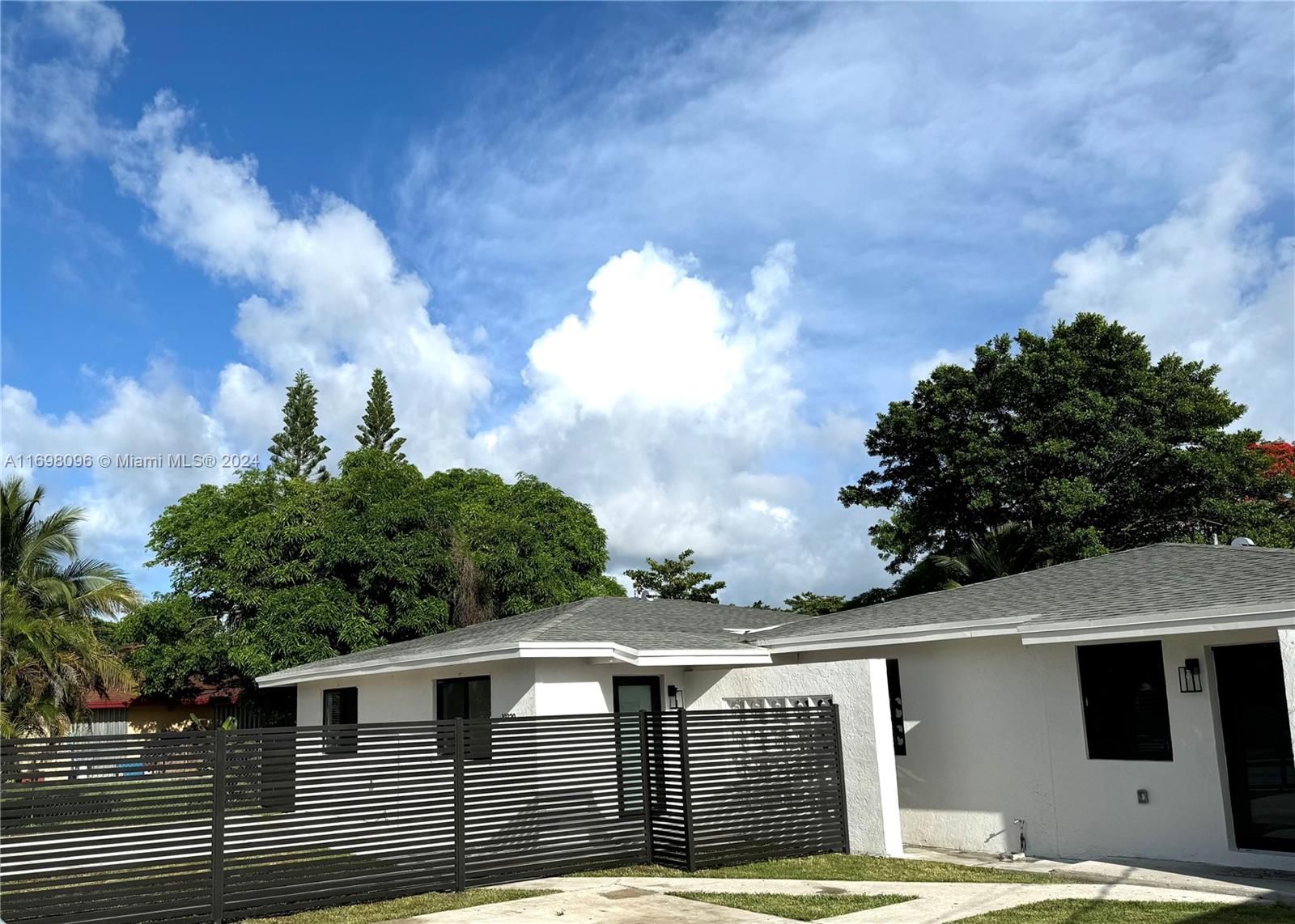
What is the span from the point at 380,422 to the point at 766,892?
132 feet

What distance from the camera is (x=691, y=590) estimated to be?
4331cm

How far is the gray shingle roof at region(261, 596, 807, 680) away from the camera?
12969mm

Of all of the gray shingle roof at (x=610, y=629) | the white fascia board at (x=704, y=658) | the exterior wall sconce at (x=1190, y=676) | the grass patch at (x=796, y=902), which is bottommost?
the grass patch at (x=796, y=902)

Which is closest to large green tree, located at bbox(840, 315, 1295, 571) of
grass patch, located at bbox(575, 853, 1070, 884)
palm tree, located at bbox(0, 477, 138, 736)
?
grass patch, located at bbox(575, 853, 1070, 884)

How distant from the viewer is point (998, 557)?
25781 millimetres

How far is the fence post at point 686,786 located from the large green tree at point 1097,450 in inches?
666

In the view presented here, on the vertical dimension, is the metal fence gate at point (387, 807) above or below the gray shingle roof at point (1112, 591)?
below

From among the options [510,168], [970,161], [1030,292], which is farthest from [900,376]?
→ [510,168]

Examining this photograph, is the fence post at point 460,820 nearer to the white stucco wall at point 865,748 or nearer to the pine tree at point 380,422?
the white stucco wall at point 865,748

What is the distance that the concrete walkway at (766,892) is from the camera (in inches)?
321

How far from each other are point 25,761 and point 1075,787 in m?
9.85

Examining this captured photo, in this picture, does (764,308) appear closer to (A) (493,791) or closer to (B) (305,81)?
(B) (305,81)

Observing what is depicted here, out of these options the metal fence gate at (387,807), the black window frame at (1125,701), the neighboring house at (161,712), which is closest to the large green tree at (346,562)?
the neighboring house at (161,712)

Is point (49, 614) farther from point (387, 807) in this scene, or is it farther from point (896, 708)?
point (896, 708)
